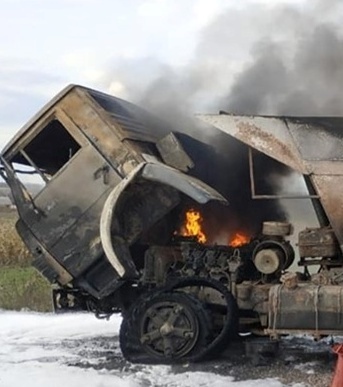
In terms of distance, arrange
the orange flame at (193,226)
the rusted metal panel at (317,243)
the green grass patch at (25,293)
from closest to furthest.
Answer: the rusted metal panel at (317,243), the orange flame at (193,226), the green grass patch at (25,293)

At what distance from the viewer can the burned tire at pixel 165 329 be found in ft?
26.2

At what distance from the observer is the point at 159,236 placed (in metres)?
8.81

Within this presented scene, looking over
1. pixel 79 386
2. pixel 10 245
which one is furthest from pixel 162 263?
pixel 10 245

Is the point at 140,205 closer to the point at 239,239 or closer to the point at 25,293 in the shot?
the point at 239,239

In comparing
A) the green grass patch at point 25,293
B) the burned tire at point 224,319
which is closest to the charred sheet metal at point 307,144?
the burned tire at point 224,319

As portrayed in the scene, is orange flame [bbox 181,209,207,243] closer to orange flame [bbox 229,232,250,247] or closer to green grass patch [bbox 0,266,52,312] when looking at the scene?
orange flame [bbox 229,232,250,247]

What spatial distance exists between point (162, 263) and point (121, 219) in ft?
2.38

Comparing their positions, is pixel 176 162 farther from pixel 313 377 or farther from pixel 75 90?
pixel 313 377

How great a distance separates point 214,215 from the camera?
9328 mm

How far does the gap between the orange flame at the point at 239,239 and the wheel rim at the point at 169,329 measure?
1485 mm

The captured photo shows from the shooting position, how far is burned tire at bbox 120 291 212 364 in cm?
800

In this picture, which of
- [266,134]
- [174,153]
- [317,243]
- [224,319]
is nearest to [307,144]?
[266,134]

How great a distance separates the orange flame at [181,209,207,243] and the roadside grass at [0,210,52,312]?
4.04 metres

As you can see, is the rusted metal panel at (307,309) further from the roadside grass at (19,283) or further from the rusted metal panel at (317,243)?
the roadside grass at (19,283)
